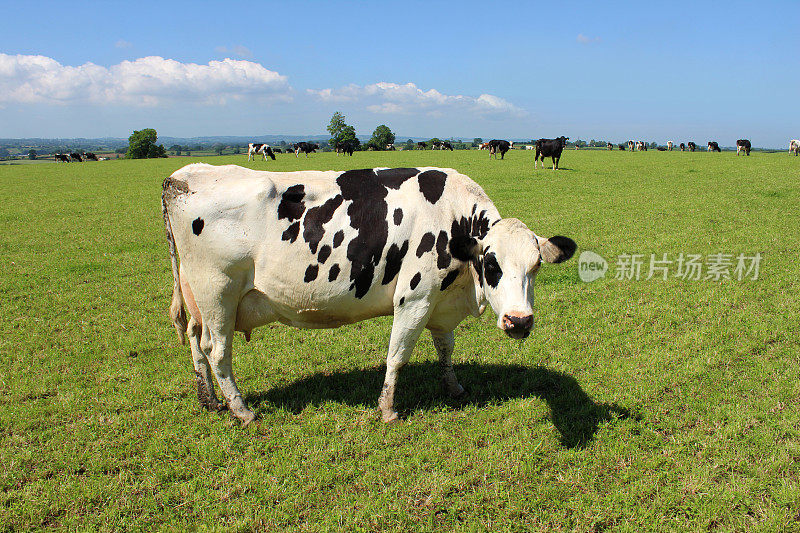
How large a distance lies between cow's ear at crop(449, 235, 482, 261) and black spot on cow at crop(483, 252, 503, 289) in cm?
12

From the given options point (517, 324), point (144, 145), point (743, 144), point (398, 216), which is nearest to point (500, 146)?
point (743, 144)

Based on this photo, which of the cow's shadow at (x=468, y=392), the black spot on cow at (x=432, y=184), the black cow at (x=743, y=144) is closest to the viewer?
the black spot on cow at (x=432, y=184)

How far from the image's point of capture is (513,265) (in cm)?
402

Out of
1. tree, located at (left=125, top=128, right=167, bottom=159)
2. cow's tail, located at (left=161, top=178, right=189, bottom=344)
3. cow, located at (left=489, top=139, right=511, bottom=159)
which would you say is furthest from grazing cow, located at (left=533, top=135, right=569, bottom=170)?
tree, located at (left=125, top=128, right=167, bottom=159)

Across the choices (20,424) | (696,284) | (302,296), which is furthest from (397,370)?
(696,284)

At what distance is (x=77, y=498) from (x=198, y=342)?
67.0 inches

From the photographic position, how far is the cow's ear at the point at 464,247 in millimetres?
4195

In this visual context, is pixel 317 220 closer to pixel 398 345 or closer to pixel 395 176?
pixel 395 176

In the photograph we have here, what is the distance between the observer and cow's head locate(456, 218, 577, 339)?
12.7 ft

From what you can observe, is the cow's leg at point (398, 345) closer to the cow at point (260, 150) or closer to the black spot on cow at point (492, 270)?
the black spot on cow at point (492, 270)

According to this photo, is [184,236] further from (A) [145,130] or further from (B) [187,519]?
(A) [145,130]

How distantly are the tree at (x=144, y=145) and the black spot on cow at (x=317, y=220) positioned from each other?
83693 millimetres

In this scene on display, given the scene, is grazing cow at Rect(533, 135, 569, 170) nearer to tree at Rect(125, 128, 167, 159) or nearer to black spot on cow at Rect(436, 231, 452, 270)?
black spot on cow at Rect(436, 231, 452, 270)

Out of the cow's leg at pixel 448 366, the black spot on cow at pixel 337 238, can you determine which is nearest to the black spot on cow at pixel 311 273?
the black spot on cow at pixel 337 238
